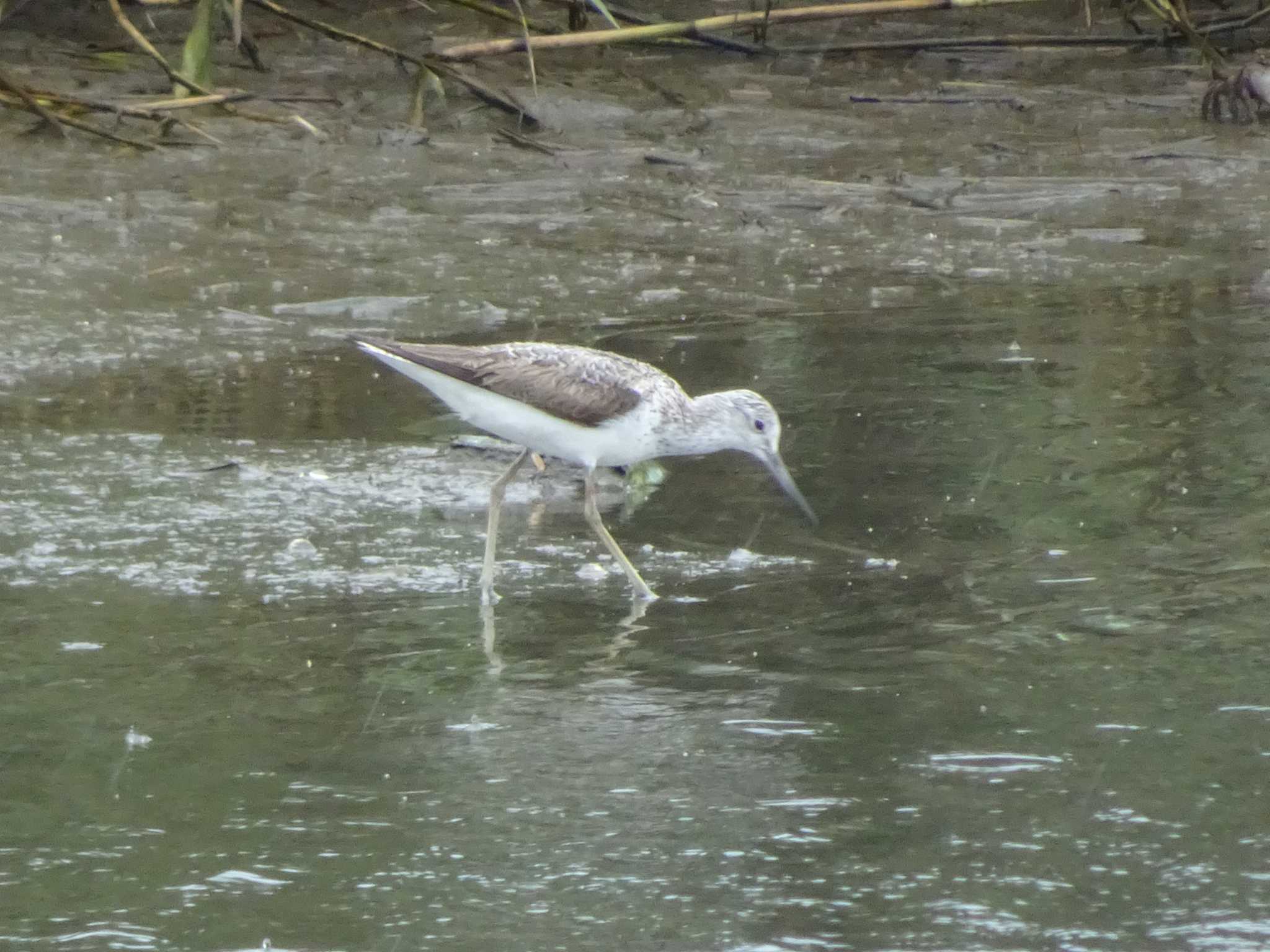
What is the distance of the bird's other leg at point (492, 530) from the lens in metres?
5.04

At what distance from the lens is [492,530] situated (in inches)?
208

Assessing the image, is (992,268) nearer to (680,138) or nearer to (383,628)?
(680,138)

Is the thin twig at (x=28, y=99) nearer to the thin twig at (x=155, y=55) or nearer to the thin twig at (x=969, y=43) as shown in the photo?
the thin twig at (x=155, y=55)

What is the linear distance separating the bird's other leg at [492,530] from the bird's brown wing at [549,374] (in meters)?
0.28

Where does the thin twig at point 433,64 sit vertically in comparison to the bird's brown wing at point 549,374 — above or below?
above

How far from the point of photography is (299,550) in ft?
17.4

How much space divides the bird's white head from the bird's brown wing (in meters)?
0.23

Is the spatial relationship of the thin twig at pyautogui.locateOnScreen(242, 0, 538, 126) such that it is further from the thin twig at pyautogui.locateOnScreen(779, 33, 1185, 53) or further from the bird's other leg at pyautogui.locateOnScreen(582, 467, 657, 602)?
the bird's other leg at pyautogui.locateOnScreen(582, 467, 657, 602)

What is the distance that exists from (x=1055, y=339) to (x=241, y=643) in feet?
14.1

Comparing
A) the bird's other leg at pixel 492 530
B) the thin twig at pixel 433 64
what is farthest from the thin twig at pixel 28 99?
the bird's other leg at pixel 492 530

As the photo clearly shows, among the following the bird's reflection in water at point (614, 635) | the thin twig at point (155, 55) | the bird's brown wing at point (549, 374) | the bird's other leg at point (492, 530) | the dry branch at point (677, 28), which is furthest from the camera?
the dry branch at point (677, 28)

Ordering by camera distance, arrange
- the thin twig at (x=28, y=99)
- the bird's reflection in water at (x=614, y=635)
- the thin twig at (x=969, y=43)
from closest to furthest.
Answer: the bird's reflection in water at (x=614, y=635) < the thin twig at (x=28, y=99) < the thin twig at (x=969, y=43)

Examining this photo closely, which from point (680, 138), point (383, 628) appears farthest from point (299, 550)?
point (680, 138)

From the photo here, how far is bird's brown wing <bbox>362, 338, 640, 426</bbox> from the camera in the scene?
5.44m
